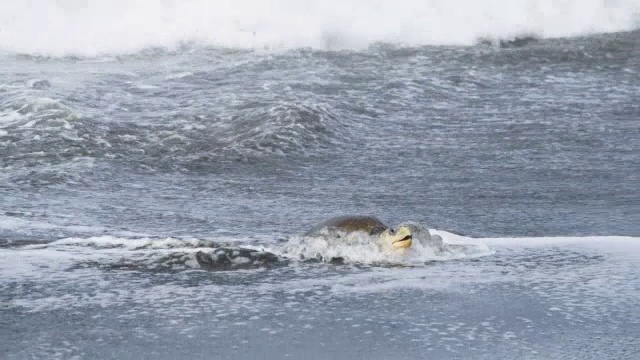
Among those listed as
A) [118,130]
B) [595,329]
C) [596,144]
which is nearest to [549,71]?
[596,144]

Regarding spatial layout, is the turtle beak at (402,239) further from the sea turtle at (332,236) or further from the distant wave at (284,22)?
the distant wave at (284,22)

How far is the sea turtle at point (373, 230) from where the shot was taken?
6.01m

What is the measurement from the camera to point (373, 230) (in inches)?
243

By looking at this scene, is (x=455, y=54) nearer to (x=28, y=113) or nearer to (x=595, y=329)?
(x=28, y=113)

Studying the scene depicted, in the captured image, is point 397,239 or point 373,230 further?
point 373,230

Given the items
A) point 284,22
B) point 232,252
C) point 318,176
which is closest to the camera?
point 232,252

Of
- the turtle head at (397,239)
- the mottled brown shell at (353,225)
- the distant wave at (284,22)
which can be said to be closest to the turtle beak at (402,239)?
the turtle head at (397,239)

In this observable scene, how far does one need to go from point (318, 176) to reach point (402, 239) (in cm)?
305

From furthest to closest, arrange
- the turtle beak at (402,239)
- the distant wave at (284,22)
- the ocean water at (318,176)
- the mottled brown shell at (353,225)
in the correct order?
the distant wave at (284,22) < the mottled brown shell at (353,225) < the turtle beak at (402,239) < the ocean water at (318,176)

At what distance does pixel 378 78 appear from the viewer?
12625mm

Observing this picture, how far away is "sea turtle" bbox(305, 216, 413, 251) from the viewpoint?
6008mm

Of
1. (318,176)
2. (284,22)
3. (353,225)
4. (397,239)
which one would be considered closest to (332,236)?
(353,225)

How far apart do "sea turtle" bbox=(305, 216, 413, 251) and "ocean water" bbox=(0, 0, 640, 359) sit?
90 mm

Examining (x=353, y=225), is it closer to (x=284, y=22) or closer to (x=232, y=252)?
(x=232, y=252)
